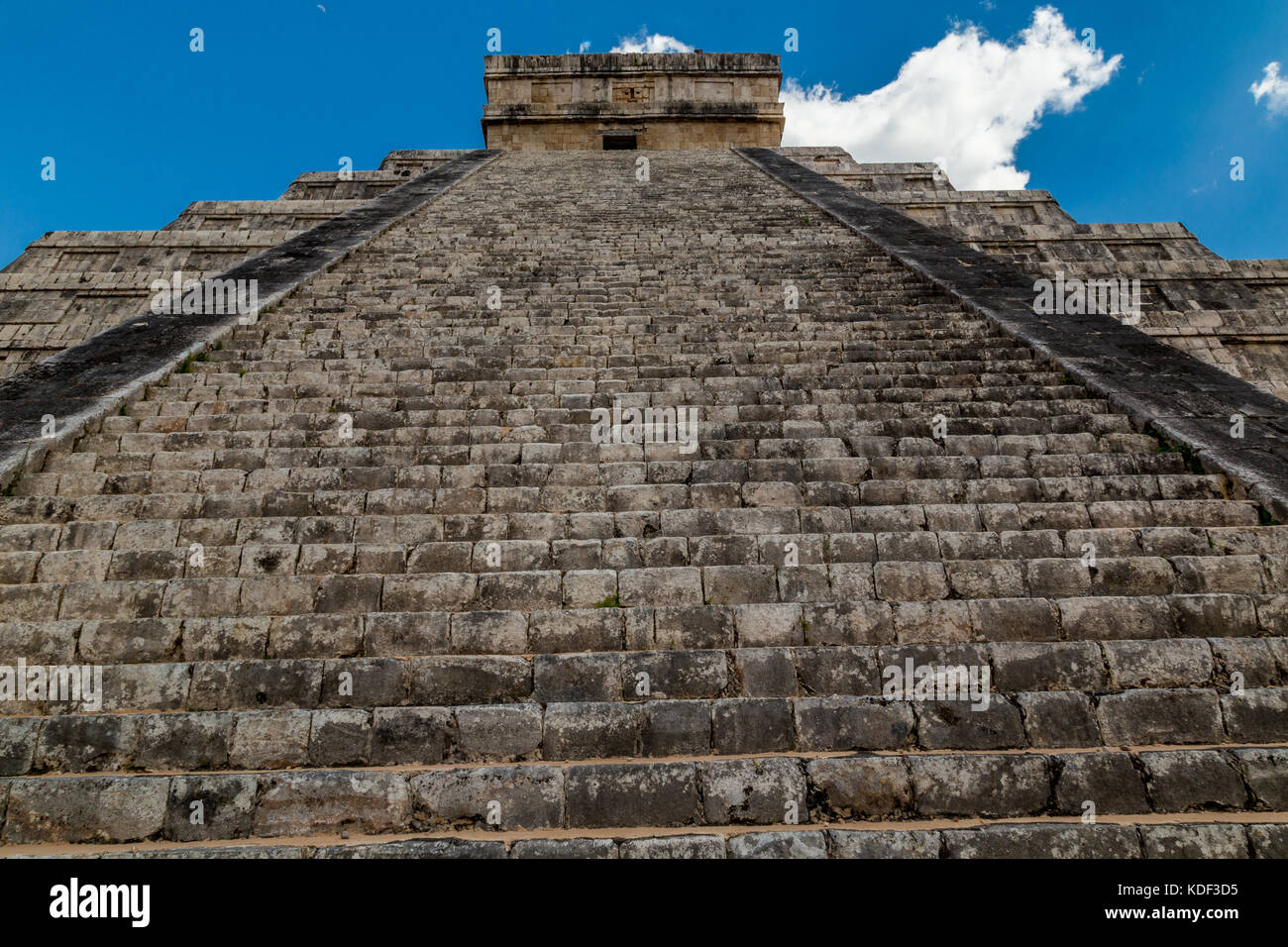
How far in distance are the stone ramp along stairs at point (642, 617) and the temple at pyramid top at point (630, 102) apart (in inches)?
678

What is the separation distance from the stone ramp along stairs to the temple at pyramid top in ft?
56.5

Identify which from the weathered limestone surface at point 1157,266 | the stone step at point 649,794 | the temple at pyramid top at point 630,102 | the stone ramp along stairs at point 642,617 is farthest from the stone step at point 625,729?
the temple at pyramid top at point 630,102

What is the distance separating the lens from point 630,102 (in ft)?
69.1

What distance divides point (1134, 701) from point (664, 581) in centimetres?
236

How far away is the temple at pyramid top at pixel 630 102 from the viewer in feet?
67.8

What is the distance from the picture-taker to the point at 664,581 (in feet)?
12.6

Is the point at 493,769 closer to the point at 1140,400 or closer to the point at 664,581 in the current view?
the point at 664,581

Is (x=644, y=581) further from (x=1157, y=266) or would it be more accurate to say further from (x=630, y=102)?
(x=630, y=102)

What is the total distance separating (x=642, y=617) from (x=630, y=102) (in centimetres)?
2156

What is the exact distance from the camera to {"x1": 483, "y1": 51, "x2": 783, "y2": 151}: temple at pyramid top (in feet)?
67.8

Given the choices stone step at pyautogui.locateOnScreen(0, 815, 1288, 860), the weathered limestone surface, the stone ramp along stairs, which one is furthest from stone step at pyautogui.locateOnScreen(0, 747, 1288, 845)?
the weathered limestone surface

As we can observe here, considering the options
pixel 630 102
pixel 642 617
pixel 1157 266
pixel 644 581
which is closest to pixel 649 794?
pixel 642 617

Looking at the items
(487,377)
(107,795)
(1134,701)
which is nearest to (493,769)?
(107,795)

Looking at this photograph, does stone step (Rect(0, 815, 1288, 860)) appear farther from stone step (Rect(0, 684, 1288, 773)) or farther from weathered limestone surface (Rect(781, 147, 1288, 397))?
weathered limestone surface (Rect(781, 147, 1288, 397))
